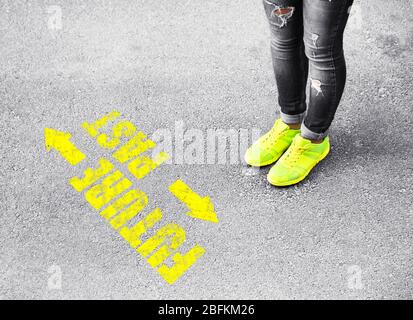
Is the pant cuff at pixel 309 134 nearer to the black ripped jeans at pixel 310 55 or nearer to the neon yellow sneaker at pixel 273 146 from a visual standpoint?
the black ripped jeans at pixel 310 55

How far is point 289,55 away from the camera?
2.37 m

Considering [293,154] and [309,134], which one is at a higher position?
[309,134]

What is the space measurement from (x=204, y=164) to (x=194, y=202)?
251 mm

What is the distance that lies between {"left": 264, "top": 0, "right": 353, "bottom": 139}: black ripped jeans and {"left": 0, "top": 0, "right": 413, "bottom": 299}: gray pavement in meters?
0.35

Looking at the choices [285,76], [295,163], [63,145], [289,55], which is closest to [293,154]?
[295,163]

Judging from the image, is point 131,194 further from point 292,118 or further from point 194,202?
point 292,118

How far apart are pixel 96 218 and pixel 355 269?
119 cm

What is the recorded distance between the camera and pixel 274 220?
250cm

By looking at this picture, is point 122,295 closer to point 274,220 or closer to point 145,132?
point 274,220

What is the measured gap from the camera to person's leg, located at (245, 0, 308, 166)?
2.22 meters

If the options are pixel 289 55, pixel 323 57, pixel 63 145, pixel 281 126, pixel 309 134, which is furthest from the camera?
pixel 63 145

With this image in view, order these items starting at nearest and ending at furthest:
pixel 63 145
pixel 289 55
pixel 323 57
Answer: pixel 323 57
pixel 289 55
pixel 63 145

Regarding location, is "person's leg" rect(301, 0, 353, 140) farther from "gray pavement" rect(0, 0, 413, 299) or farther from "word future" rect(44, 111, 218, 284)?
"word future" rect(44, 111, 218, 284)
